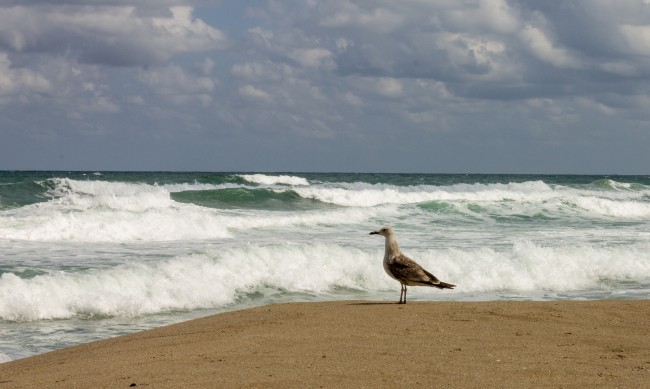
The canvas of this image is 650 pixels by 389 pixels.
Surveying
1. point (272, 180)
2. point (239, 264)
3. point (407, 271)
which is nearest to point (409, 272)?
point (407, 271)

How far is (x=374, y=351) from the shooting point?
6.73 meters

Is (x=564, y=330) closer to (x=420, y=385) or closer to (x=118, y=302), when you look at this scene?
(x=420, y=385)

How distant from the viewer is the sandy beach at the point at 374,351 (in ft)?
19.2

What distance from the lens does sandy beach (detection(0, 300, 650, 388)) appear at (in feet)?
19.2

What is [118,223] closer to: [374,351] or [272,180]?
[374,351]

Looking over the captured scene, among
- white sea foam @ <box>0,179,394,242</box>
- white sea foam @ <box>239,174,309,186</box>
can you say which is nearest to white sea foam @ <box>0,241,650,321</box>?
white sea foam @ <box>0,179,394,242</box>

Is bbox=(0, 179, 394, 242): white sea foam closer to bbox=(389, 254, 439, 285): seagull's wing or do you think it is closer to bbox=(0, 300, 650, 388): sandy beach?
bbox=(0, 300, 650, 388): sandy beach

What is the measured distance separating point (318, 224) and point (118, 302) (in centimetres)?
1371

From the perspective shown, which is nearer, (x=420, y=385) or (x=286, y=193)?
(x=420, y=385)

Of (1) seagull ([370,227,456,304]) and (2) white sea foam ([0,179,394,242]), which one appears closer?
(1) seagull ([370,227,456,304])

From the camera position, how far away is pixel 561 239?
854 inches

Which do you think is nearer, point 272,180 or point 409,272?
point 409,272

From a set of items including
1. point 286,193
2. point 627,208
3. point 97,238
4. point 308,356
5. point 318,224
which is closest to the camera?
point 308,356

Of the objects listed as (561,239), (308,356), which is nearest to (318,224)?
(561,239)
